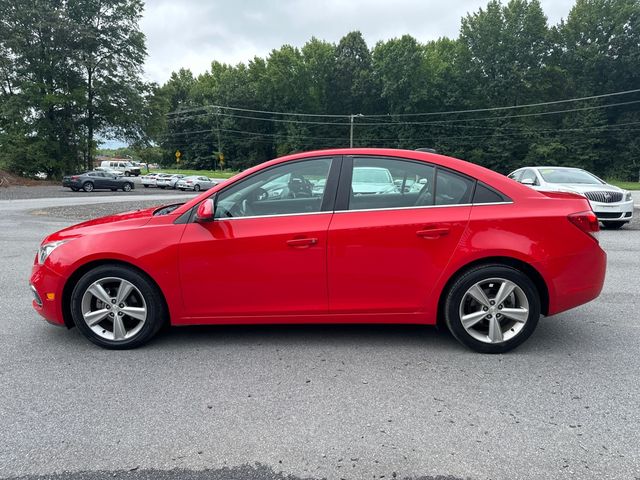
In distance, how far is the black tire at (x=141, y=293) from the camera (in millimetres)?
3766

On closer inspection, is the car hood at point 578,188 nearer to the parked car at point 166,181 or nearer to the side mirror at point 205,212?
the side mirror at point 205,212

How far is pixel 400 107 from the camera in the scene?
244 ft

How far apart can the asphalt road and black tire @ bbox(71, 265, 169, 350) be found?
0.30 ft

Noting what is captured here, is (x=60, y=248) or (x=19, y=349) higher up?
(x=60, y=248)

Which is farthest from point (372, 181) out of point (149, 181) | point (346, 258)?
point (149, 181)

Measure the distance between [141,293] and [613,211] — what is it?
11.5 metres

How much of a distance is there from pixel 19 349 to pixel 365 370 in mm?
2926

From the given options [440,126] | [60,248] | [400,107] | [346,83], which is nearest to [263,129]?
[346,83]

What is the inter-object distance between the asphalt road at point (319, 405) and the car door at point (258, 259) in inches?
16.7

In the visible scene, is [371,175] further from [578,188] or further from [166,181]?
[166,181]

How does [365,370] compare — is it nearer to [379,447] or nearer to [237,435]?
[379,447]

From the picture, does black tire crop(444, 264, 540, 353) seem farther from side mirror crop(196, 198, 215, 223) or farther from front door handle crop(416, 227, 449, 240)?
side mirror crop(196, 198, 215, 223)

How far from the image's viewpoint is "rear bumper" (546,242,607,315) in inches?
144

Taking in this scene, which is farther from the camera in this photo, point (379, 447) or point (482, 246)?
point (482, 246)
